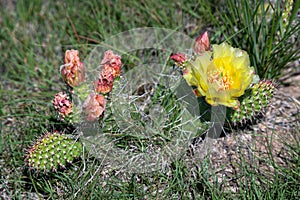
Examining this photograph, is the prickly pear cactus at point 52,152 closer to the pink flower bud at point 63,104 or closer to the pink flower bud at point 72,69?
the pink flower bud at point 63,104

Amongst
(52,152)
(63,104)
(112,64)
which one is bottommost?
(52,152)

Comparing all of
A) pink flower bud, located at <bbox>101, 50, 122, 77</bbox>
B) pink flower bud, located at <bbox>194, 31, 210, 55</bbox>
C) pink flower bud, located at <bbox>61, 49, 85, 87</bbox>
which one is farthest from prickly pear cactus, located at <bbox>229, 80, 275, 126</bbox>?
pink flower bud, located at <bbox>61, 49, 85, 87</bbox>

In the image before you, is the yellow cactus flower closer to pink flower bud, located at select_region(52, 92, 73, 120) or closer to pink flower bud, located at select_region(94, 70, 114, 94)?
Answer: pink flower bud, located at select_region(94, 70, 114, 94)

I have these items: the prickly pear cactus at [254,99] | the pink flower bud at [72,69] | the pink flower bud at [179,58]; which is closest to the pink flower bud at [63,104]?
the pink flower bud at [72,69]

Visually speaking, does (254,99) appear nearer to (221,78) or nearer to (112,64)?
(221,78)

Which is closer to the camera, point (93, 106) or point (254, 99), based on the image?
point (93, 106)

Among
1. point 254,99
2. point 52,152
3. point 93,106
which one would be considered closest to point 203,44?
point 254,99
